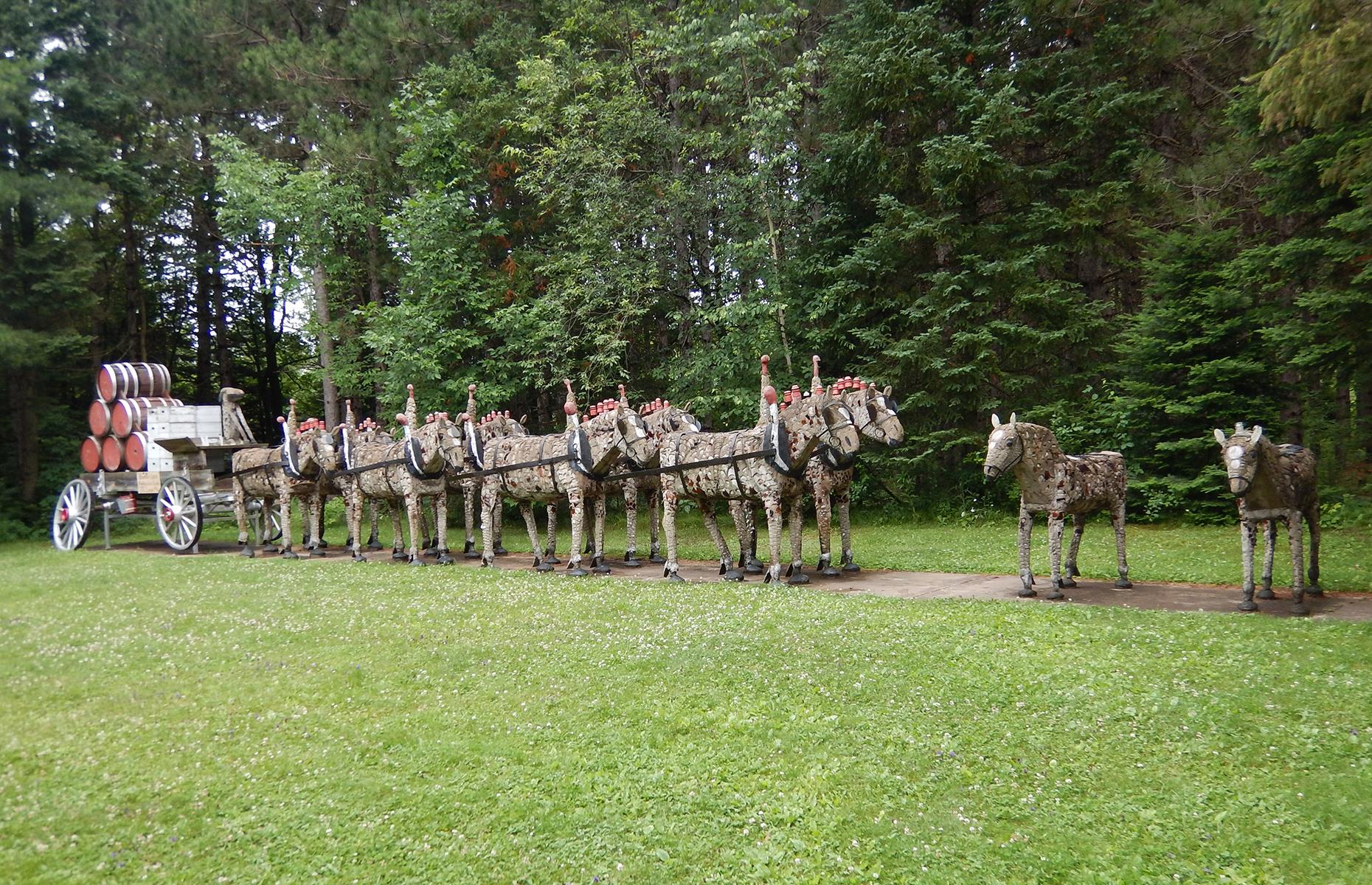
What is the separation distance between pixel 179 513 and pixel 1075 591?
16.2m

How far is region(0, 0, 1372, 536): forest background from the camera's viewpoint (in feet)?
46.1

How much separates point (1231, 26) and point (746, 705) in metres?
16.5

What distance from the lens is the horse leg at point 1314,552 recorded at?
827 cm

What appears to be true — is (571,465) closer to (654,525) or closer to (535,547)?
(535,547)

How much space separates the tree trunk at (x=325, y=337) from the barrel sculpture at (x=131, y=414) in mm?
5640

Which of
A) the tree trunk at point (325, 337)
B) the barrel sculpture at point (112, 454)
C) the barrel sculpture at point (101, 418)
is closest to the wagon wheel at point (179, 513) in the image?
the barrel sculpture at point (112, 454)

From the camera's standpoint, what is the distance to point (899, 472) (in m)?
17.6

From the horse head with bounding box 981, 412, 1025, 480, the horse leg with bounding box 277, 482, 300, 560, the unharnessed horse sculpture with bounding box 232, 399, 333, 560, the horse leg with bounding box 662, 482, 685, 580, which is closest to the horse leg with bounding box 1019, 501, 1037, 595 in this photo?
the horse head with bounding box 981, 412, 1025, 480

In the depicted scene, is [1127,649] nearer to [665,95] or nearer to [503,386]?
[503,386]

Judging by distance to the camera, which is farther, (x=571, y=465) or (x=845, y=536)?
(x=571, y=465)

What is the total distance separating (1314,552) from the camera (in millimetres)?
8336

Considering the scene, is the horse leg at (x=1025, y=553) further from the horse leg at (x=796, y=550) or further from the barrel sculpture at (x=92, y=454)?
the barrel sculpture at (x=92, y=454)

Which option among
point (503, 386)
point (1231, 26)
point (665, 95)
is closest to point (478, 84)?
point (665, 95)

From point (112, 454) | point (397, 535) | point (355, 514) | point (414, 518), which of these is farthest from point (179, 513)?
point (414, 518)
